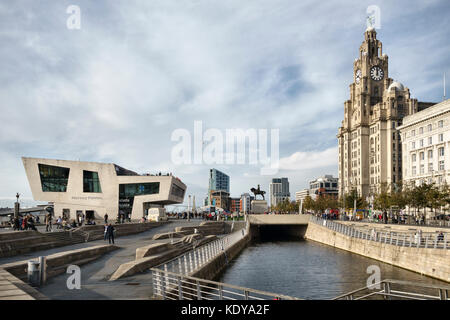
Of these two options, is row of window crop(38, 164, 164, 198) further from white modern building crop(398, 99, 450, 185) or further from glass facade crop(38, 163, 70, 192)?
white modern building crop(398, 99, 450, 185)

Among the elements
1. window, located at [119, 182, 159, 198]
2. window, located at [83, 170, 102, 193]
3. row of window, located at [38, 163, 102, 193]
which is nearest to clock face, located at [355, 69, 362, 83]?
window, located at [119, 182, 159, 198]

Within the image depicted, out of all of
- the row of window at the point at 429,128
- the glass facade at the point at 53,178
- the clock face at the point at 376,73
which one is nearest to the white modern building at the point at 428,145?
the row of window at the point at 429,128

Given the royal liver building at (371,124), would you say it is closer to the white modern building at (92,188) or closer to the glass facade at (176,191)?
the glass facade at (176,191)

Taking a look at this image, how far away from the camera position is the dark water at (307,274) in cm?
Answer: 2166

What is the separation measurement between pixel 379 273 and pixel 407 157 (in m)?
59.8

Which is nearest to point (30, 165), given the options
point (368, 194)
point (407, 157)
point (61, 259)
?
point (61, 259)

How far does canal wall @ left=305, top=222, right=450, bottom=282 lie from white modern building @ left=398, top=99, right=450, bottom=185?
105 ft

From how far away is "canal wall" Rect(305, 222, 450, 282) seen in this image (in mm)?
24312

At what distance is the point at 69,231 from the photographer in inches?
1202

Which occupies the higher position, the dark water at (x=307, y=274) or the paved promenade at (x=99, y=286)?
the paved promenade at (x=99, y=286)

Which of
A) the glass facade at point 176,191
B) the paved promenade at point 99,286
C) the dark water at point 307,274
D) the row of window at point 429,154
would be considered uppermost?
the row of window at point 429,154

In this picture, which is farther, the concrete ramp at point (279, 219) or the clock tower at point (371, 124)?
the clock tower at point (371, 124)

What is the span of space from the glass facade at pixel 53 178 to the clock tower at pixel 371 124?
3132 inches
